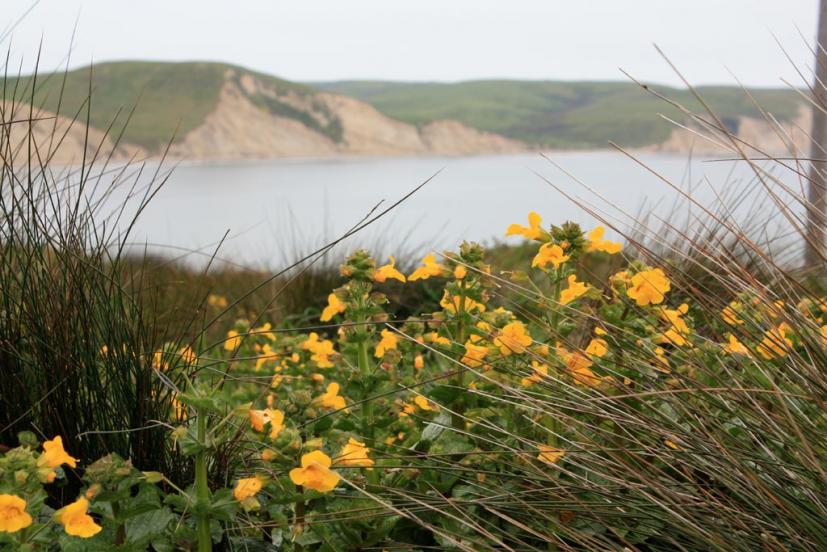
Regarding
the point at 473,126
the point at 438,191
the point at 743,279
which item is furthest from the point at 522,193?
the point at 743,279

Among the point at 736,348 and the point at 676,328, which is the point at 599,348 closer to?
the point at 676,328

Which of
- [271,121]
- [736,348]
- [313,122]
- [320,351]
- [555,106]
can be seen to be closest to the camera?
[736,348]

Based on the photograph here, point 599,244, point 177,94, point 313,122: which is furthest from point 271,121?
point 599,244

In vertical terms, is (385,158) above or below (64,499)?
below

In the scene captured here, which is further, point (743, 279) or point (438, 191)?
point (438, 191)

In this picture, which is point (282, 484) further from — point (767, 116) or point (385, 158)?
point (385, 158)

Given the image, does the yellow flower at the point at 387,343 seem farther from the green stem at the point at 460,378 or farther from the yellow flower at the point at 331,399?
the yellow flower at the point at 331,399

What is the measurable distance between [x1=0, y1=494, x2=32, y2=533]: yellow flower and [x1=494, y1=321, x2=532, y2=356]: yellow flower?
0.85m

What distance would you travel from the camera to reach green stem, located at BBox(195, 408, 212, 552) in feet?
4.60

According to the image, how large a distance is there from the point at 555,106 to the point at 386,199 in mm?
81775

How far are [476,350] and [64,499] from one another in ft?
2.98

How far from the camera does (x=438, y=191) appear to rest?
38750 millimetres

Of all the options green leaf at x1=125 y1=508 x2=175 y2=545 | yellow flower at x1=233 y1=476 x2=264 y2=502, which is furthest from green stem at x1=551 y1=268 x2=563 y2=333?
green leaf at x1=125 y1=508 x2=175 y2=545

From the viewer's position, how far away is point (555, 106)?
266 ft
